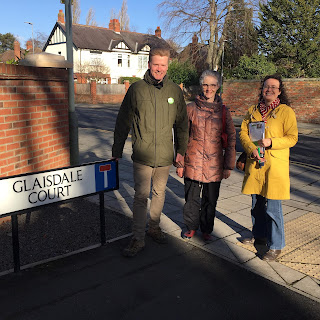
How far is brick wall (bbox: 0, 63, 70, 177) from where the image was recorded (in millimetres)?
4305

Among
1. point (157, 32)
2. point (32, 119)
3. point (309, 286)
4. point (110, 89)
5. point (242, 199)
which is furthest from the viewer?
point (157, 32)

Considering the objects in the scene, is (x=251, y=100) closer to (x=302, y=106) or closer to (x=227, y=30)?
(x=302, y=106)

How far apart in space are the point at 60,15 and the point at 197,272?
53.9 meters

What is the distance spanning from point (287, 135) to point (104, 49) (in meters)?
49.3

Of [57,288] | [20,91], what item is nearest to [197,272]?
[57,288]

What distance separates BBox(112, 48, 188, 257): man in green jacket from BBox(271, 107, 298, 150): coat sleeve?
919mm

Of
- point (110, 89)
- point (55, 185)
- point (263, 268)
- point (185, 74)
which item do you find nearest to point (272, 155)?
point (263, 268)

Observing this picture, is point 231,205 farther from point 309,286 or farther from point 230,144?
point 309,286

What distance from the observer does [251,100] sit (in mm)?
21938

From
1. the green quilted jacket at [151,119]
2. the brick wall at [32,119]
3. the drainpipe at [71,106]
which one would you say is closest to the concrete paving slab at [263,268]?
the green quilted jacket at [151,119]

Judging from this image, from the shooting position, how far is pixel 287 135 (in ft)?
11.3

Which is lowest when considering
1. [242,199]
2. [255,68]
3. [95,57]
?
[242,199]

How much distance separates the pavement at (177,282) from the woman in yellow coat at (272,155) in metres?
0.38

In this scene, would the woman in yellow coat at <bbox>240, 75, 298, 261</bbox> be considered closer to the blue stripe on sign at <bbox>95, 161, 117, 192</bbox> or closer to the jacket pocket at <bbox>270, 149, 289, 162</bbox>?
the jacket pocket at <bbox>270, 149, 289, 162</bbox>
